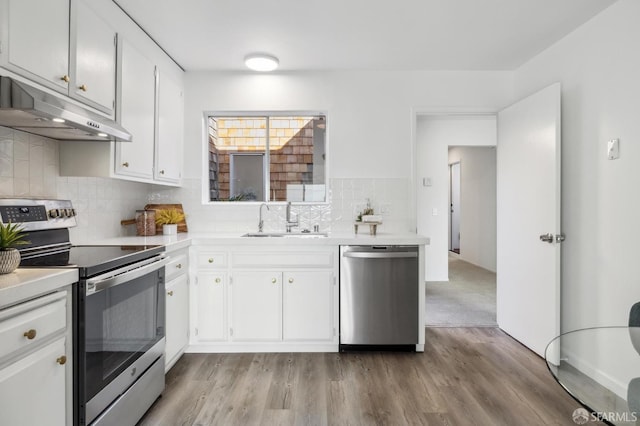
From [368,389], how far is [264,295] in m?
1.06

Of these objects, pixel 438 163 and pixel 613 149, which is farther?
pixel 438 163

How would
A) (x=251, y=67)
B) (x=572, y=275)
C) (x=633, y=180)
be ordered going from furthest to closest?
(x=251, y=67) → (x=572, y=275) → (x=633, y=180)

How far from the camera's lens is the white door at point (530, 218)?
8.80 ft

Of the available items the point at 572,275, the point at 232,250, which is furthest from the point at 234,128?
the point at 572,275

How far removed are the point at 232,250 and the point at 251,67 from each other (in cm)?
165

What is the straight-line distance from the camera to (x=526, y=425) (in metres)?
1.97

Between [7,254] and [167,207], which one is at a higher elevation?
[167,207]

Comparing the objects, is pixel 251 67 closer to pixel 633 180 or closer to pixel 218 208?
pixel 218 208

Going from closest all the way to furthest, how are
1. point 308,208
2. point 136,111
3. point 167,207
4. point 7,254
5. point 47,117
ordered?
point 7,254
point 47,117
point 136,111
point 167,207
point 308,208

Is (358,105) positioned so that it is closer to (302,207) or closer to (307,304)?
(302,207)

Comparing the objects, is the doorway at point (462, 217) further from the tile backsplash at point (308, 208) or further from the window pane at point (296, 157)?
the window pane at point (296, 157)

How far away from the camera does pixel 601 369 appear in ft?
5.34

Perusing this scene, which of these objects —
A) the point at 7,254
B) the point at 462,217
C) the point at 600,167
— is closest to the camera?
the point at 7,254

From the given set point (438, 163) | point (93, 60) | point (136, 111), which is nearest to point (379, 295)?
point (136, 111)
